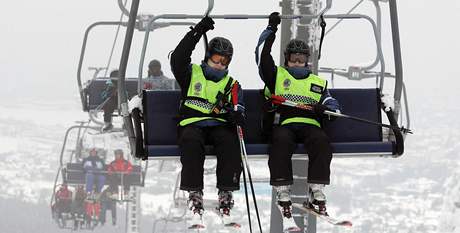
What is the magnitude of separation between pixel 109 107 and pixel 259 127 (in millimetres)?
7897

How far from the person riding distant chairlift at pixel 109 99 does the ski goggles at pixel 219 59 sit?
782 centimetres

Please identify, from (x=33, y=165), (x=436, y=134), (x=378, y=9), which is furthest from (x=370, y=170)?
(x=378, y=9)

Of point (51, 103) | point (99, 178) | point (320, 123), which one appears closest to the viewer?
point (320, 123)

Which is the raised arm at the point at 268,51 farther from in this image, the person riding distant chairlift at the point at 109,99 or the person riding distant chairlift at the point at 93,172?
the person riding distant chairlift at the point at 93,172

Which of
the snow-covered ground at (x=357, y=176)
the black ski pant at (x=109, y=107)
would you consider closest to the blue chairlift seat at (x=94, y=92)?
the black ski pant at (x=109, y=107)

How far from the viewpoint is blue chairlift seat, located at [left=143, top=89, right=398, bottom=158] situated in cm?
664

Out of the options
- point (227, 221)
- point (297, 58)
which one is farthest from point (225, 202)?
point (297, 58)

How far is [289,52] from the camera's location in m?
6.80

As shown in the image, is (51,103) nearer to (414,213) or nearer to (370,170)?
(370,170)

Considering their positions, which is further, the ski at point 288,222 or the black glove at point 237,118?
the ski at point 288,222

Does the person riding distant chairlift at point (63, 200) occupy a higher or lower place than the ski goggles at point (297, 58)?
lower

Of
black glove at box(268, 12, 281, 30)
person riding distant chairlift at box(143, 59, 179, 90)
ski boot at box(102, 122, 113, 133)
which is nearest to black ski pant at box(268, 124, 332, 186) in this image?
black glove at box(268, 12, 281, 30)

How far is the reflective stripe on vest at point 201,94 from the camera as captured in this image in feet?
21.6

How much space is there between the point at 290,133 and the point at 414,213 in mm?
106132
